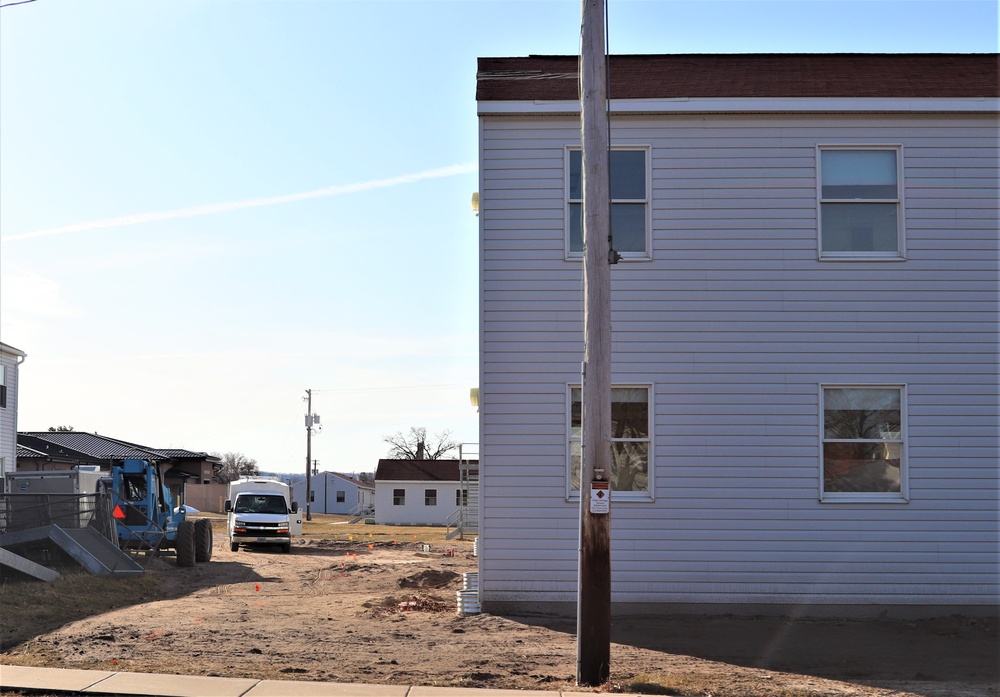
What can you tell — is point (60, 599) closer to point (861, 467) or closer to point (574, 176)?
point (574, 176)

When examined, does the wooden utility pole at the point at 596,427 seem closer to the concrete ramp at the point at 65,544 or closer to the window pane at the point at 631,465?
the window pane at the point at 631,465

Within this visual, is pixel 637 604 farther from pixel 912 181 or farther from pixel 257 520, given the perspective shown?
pixel 257 520

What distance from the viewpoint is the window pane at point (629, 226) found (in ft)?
52.2

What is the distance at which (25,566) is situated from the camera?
19297 millimetres

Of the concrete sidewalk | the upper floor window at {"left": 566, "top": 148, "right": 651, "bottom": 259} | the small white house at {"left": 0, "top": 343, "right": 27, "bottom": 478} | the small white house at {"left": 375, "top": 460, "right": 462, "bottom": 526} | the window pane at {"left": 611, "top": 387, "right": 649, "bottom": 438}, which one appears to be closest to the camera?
the concrete sidewalk

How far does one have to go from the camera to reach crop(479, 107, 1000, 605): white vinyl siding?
15.4 m

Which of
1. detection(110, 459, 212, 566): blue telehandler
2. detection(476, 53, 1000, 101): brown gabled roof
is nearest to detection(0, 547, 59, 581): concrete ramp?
detection(110, 459, 212, 566): blue telehandler

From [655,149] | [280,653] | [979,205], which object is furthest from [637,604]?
[979,205]

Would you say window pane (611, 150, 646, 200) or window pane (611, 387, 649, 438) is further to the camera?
window pane (611, 150, 646, 200)

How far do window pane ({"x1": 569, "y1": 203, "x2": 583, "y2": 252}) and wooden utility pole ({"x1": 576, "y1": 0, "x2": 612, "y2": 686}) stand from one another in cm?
513

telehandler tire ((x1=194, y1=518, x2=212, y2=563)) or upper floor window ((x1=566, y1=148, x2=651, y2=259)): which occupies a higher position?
upper floor window ((x1=566, y1=148, x2=651, y2=259))

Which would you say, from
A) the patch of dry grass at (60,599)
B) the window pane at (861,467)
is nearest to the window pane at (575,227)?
the window pane at (861,467)

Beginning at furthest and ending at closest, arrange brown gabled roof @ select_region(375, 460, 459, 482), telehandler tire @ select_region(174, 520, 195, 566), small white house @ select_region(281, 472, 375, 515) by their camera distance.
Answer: small white house @ select_region(281, 472, 375, 515), brown gabled roof @ select_region(375, 460, 459, 482), telehandler tire @ select_region(174, 520, 195, 566)

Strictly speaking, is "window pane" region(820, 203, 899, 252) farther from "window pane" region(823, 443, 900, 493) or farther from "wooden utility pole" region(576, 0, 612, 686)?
"wooden utility pole" region(576, 0, 612, 686)
